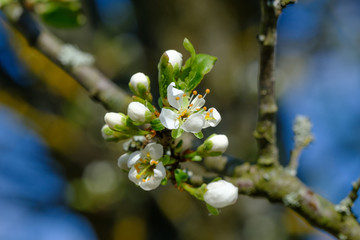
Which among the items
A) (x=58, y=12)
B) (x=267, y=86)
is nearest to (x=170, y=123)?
(x=267, y=86)

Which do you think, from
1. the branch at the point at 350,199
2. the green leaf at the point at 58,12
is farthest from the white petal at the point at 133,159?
the green leaf at the point at 58,12

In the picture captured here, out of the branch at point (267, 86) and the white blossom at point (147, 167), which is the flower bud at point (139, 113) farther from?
the branch at point (267, 86)

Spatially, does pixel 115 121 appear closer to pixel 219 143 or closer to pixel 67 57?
pixel 219 143

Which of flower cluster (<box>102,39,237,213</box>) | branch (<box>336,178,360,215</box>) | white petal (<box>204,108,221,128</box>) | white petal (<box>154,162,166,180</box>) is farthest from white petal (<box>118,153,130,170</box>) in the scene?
branch (<box>336,178,360,215</box>)

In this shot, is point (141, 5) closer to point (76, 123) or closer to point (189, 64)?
point (76, 123)

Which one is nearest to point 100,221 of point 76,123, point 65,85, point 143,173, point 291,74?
point 76,123

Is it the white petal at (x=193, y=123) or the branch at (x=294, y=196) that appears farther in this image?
the branch at (x=294, y=196)

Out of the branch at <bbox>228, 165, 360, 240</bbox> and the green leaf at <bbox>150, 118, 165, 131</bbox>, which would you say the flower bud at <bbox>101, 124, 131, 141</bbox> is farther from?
the branch at <bbox>228, 165, 360, 240</bbox>
